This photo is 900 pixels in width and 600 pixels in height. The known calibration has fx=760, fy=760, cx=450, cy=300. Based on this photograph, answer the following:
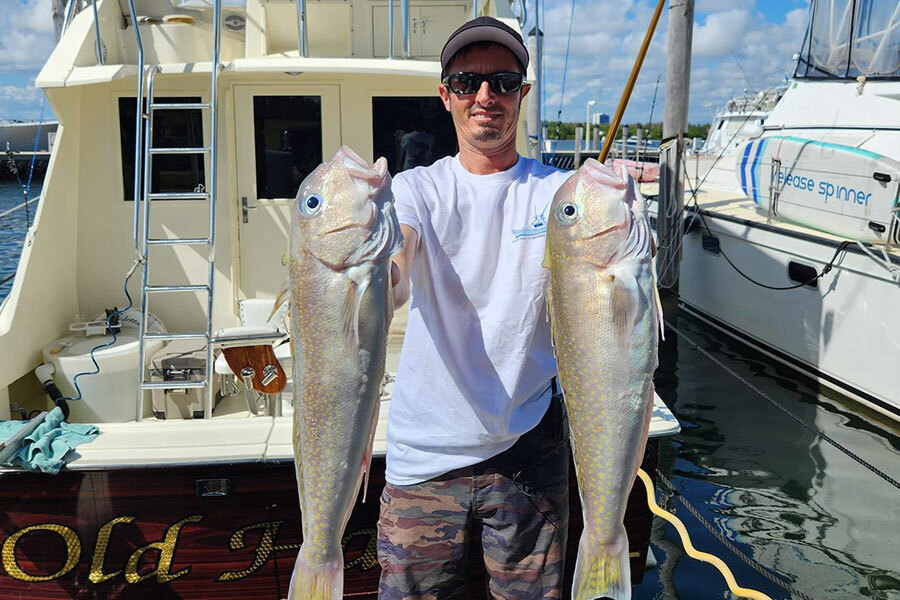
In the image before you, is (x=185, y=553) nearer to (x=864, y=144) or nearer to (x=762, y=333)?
(x=762, y=333)

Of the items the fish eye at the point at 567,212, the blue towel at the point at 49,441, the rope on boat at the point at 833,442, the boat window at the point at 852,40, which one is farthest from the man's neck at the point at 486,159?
the boat window at the point at 852,40

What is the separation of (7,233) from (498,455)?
86.1ft

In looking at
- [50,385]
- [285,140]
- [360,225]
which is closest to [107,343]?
[50,385]

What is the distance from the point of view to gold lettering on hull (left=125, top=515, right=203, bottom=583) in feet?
11.6

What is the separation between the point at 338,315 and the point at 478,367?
614 mm

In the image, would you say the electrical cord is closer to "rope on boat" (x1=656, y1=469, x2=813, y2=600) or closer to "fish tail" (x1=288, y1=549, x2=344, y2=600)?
"fish tail" (x1=288, y1=549, x2=344, y2=600)

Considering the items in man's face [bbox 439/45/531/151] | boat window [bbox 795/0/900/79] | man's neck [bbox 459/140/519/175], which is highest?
boat window [bbox 795/0/900/79]

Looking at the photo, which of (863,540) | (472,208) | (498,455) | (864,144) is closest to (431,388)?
(498,455)

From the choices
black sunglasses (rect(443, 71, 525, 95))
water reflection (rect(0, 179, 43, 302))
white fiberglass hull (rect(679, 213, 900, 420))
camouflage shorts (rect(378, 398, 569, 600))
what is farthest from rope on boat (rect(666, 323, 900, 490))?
water reflection (rect(0, 179, 43, 302))

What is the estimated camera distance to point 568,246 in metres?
1.89

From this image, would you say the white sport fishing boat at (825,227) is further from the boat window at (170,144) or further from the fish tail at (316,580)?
the fish tail at (316,580)

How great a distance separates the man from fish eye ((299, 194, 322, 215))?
386mm

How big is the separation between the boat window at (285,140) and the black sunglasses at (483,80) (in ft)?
13.3

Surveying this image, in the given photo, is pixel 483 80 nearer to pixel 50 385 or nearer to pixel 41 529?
pixel 41 529
